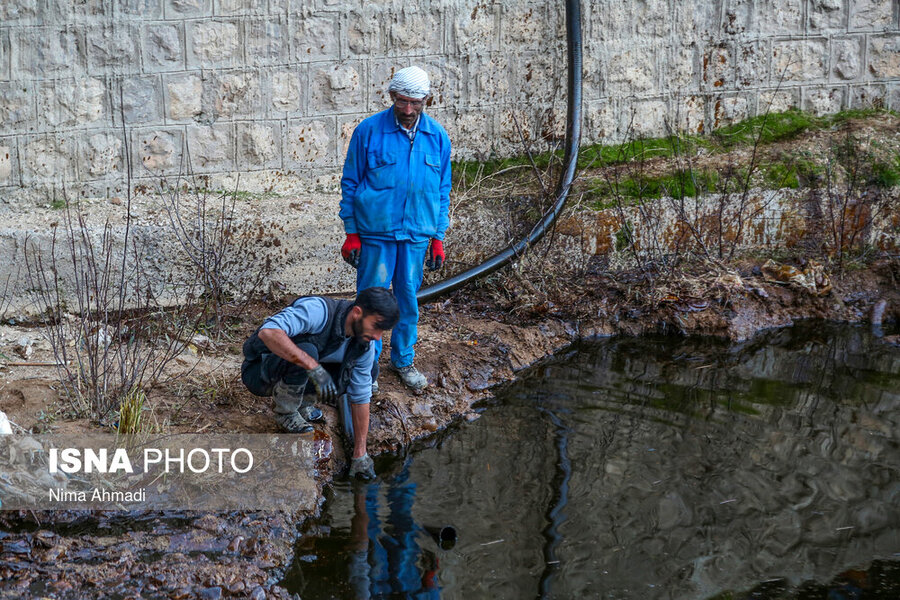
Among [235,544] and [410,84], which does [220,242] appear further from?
[235,544]

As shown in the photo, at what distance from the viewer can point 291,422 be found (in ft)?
16.0

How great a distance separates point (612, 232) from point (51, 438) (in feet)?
15.1

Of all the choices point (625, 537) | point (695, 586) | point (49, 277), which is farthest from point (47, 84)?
point (695, 586)

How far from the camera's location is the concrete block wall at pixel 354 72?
635cm

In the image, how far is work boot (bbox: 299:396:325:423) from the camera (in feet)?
16.6

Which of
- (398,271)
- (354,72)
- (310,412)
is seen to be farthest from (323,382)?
(354,72)

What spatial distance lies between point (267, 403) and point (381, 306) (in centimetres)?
129

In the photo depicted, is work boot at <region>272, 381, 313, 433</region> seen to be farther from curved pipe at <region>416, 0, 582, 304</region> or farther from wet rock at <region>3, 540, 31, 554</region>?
curved pipe at <region>416, 0, 582, 304</region>

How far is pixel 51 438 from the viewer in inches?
175

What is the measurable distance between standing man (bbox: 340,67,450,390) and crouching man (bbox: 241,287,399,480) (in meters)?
0.48

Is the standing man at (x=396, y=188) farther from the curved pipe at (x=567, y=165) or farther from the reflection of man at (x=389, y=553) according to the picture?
the curved pipe at (x=567, y=165)

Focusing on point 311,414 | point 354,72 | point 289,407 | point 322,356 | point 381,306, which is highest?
point 354,72

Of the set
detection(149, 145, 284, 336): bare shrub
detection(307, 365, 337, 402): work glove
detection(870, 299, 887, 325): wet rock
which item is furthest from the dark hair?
detection(870, 299, 887, 325): wet rock

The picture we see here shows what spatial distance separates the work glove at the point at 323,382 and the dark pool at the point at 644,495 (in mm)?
597
